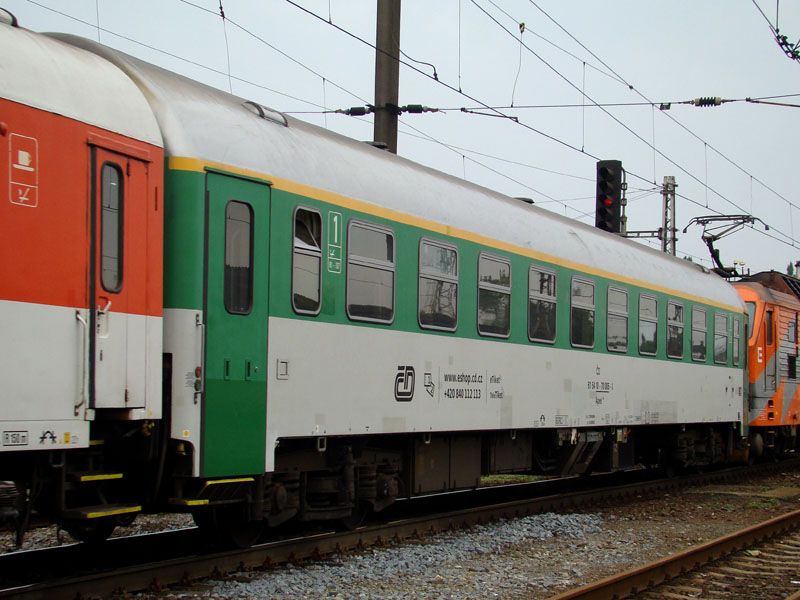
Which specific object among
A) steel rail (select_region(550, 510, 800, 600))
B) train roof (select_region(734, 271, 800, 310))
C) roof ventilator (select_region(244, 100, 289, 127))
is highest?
roof ventilator (select_region(244, 100, 289, 127))

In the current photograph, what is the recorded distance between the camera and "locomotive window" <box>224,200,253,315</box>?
841 centimetres

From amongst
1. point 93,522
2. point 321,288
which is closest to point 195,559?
point 93,522

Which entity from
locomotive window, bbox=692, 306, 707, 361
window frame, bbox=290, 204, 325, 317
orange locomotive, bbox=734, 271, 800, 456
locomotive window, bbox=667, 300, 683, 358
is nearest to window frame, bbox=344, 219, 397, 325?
window frame, bbox=290, 204, 325, 317

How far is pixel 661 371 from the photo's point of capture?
17078mm

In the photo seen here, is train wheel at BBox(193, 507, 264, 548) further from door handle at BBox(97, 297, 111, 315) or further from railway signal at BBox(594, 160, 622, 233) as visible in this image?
railway signal at BBox(594, 160, 622, 233)

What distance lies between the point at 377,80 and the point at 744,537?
27.0ft

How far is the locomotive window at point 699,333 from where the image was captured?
733 inches

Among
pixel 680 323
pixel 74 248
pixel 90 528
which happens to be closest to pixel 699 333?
pixel 680 323

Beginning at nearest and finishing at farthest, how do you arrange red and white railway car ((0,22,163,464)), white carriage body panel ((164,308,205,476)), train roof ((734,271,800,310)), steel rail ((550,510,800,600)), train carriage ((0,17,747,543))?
red and white railway car ((0,22,163,464)), white carriage body panel ((164,308,205,476)), train carriage ((0,17,747,543)), steel rail ((550,510,800,600)), train roof ((734,271,800,310))

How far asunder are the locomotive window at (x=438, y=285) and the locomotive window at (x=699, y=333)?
8391 mm

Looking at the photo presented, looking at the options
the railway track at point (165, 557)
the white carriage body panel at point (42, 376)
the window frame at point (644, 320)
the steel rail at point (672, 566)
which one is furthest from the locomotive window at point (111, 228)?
the window frame at point (644, 320)

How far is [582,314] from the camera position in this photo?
47.6 ft

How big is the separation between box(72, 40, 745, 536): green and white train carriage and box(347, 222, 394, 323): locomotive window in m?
0.02

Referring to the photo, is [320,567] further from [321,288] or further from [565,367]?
[565,367]
